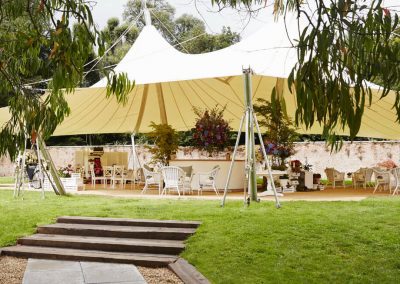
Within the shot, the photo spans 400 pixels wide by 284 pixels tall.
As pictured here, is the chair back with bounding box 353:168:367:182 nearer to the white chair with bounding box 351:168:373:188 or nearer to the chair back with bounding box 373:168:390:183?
the white chair with bounding box 351:168:373:188

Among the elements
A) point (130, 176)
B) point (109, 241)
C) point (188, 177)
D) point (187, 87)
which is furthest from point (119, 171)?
point (109, 241)

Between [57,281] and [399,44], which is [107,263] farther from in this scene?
[399,44]

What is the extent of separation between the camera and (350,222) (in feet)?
25.1

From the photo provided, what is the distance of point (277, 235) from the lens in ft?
23.0

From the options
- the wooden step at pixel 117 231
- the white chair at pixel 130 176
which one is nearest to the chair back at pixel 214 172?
the white chair at pixel 130 176

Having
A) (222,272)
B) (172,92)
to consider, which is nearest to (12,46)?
(222,272)

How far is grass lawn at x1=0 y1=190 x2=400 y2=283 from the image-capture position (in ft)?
19.2

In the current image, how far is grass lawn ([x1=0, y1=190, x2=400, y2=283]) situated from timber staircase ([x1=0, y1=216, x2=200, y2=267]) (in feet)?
0.83

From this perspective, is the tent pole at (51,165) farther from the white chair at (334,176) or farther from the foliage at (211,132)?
the white chair at (334,176)

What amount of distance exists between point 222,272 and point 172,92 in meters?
10.1

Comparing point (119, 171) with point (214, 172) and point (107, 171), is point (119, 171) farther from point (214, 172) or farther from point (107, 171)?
point (214, 172)

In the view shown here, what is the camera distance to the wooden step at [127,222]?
7.92 m

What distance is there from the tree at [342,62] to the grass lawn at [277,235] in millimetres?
2931

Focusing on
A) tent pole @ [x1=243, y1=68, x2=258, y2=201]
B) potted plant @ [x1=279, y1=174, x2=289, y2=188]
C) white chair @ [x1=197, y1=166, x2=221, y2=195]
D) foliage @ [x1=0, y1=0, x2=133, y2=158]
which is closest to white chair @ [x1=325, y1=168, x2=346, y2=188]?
potted plant @ [x1=279, y1=174, x2=289, y2=188]
